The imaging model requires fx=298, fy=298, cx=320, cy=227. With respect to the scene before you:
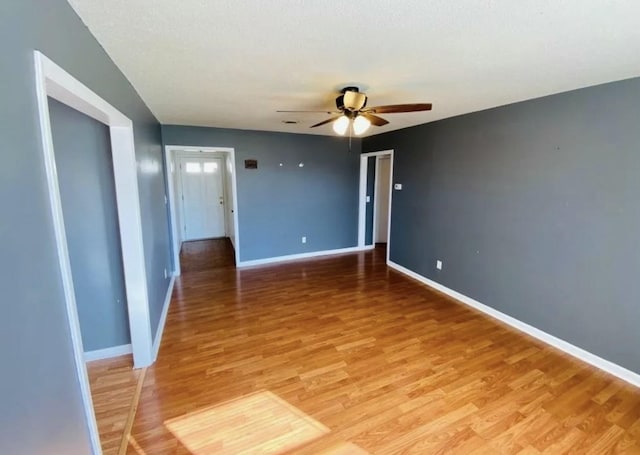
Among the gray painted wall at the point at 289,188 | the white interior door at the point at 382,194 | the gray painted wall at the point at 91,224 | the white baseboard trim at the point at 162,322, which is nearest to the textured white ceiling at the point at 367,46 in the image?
the gray painted wall at the point at 91,224

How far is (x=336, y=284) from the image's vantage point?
434 centimetres

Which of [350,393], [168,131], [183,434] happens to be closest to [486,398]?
[350,393]

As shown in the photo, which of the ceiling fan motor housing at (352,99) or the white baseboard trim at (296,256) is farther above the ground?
the ceiling fan motor housing at (352,99)

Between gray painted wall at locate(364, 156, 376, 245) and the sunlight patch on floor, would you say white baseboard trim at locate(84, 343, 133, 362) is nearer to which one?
the sunlight patch on floor

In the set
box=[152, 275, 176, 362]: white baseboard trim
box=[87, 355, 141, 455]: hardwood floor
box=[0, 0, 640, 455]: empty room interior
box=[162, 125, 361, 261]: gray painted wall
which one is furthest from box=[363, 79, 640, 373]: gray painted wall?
box=[87, 355, 141, 455]: hardwood floor

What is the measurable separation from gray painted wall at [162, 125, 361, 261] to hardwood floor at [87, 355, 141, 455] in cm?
274

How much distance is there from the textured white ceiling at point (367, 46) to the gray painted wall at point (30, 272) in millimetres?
455

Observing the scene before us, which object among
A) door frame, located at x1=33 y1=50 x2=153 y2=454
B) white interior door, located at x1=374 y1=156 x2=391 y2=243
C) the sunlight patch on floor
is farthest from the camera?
white interior door, located at x1=374 y1=156 x2=391 y2=243

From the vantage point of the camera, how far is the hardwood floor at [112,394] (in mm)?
1848

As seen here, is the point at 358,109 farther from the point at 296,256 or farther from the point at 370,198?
the point at 370,198

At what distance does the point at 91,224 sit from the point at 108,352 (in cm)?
115

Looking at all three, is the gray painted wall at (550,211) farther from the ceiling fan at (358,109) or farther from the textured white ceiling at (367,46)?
the ceiling fan at (358,109)

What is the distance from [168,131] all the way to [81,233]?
250 centimetres

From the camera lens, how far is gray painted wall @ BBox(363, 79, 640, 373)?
2350mm
